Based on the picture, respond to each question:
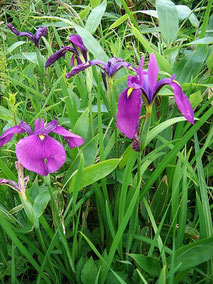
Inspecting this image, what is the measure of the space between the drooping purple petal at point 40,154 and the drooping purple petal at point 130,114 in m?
0.13

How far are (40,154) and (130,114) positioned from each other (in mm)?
182

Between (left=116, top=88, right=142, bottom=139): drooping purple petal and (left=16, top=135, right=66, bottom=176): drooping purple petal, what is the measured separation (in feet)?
0.42

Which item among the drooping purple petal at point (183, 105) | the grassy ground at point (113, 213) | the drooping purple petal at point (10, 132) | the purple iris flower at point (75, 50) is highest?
the purple iris flower at point (75, 50)

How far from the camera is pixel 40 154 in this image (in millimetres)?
606

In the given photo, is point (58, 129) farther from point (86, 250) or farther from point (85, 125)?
point (86, 250)

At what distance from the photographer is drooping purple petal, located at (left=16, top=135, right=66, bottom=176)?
595 mm

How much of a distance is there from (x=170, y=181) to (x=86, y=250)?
10.9 inches

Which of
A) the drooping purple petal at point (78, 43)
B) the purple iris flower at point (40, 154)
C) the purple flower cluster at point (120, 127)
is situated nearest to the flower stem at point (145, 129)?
the purple flower cluster at point (120, 127)

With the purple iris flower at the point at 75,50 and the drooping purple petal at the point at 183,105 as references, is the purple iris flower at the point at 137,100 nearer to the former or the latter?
the drooping purple petal at the point at 183,105

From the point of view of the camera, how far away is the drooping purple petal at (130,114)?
0.61 metres

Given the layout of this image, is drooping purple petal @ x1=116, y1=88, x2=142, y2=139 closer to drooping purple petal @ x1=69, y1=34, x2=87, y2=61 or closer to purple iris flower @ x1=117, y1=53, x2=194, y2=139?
purple iris flower @ x1=117, y1=53, x2=194, y2=139

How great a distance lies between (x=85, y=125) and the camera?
85cm

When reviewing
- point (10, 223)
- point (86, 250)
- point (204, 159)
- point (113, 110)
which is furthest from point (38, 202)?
A: point (204, 159)

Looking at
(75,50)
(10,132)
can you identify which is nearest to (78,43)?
(75,50)
